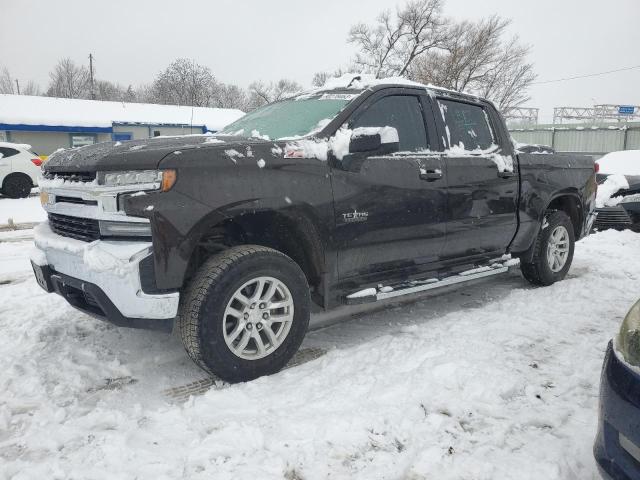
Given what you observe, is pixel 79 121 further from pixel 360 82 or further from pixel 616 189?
pixel 360 82

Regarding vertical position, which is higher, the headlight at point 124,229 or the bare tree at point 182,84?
the bare tree at point 182,84

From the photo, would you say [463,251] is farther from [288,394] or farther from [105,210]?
[105,210]

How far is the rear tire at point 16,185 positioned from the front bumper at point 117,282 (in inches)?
487

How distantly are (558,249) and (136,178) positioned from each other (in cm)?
433

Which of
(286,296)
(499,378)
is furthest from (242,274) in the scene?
(499,378)

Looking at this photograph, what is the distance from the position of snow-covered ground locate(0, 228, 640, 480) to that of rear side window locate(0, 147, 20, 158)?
10925 millimetres

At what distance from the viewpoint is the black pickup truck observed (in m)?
2.62

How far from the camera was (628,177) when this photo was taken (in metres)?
8.20

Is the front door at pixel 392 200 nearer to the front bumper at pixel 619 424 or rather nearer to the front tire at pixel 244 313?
the front tire at pixel 244 313

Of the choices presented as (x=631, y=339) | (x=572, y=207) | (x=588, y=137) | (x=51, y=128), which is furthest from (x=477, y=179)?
(x=51, y=128)

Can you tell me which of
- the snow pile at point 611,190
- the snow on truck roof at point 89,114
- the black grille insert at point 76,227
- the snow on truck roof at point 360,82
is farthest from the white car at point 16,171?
the snow on truck roof at point 89,114

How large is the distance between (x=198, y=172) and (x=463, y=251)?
7.86 ft

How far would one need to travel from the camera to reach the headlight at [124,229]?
2.58m

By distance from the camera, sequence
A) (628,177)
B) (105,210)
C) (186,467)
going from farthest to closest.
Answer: (628,177), (105,210), (186,467)
